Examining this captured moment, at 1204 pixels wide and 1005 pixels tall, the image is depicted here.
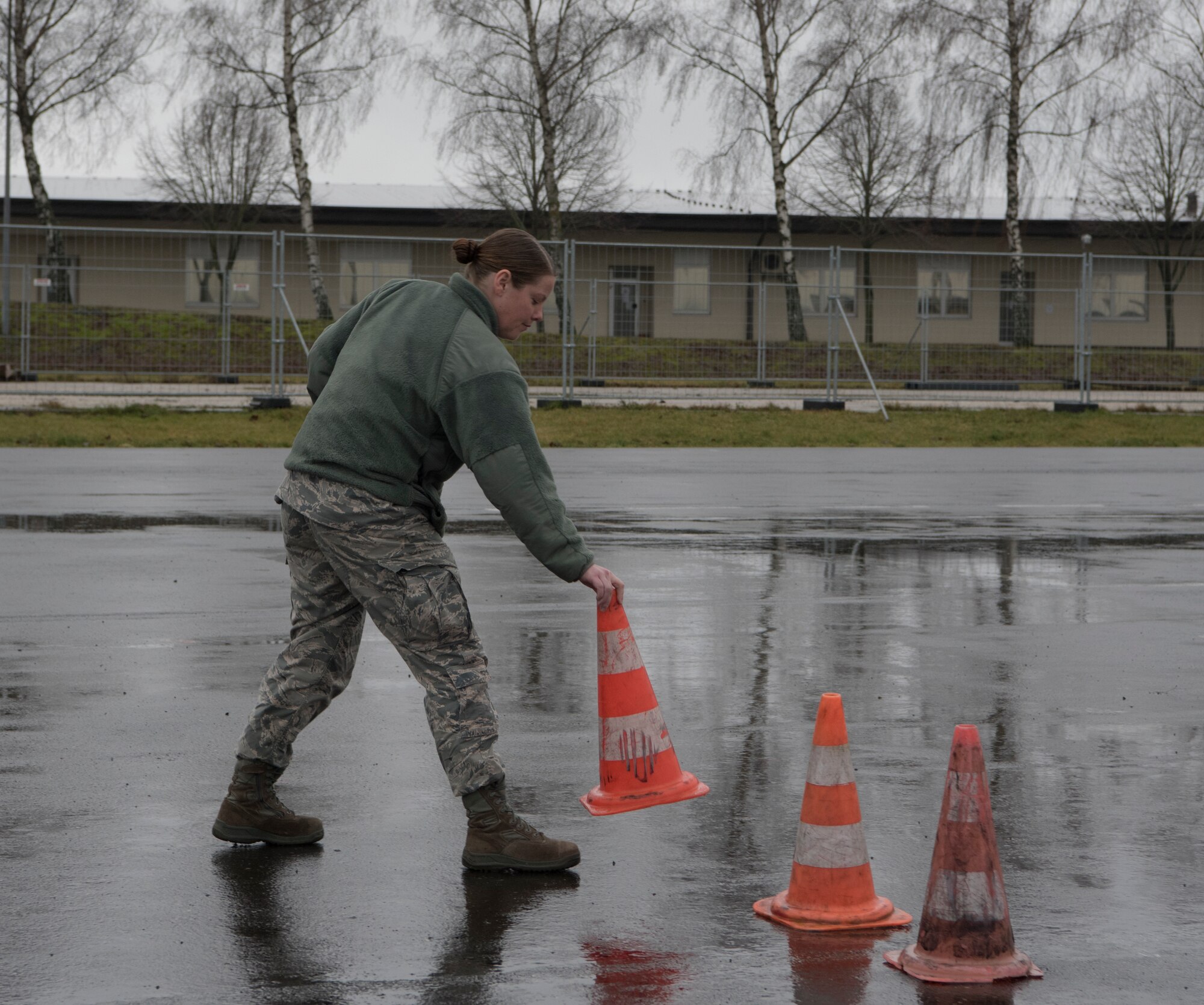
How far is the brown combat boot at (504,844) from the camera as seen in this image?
14.6 ft

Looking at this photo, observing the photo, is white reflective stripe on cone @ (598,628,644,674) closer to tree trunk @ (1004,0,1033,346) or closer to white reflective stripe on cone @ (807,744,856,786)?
white reflective stripe on cone @ (807,744,856,786)

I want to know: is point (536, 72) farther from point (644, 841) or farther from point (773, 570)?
point (644, 841)

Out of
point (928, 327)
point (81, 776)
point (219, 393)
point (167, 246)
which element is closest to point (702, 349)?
point (928, 327)

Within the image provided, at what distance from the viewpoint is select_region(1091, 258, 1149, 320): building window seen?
33906mm

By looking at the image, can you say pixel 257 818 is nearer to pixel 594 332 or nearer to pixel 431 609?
pixel 431 609

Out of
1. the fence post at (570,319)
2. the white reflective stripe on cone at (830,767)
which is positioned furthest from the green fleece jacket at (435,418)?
the fence post at (570,319)

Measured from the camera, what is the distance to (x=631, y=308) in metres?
26.1

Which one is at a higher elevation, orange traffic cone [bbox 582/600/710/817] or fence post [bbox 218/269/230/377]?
fence post [bbox 218/269/230/377]

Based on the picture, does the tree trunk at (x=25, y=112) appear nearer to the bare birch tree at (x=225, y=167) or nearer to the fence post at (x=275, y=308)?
the bare birch tree at (x=225, y=167)

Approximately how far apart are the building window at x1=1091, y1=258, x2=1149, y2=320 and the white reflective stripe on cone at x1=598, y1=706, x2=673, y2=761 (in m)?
27.5

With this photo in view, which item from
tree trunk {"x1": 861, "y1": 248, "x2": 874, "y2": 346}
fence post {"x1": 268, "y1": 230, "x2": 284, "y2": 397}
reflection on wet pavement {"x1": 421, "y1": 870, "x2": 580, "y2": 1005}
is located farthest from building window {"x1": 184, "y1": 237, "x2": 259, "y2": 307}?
reflection on wet pavement {"x1": 421, "y1": 870, "x2": 580, "y2": 1005}

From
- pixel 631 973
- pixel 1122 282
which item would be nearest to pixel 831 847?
pixel 631 973

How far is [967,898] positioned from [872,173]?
38.6 m

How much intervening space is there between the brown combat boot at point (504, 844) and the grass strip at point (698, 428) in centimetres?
1599
